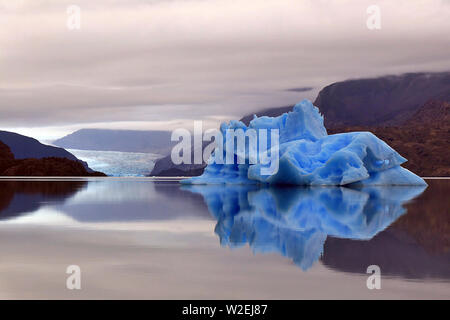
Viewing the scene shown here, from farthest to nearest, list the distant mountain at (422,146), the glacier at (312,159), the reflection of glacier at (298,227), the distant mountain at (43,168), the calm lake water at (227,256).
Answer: the distant mountain at (422,146) → the distant mountain at (43,168) → the glacier at (312,159) → the reflection of glacier at (298,227) → the calm lake water at (227,256)

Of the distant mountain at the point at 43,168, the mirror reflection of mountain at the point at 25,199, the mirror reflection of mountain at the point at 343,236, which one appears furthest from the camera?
the distant mountain at the point at 43,168

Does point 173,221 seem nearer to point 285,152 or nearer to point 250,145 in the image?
point 285,152

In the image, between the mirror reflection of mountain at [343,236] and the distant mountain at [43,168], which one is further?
the distant mountain at [43,168]

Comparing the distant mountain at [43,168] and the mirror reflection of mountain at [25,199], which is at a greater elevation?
the mirror reflection of mountain at [25,199]

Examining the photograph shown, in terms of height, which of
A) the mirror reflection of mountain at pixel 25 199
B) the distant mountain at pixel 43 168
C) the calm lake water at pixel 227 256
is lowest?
the distant mountain at pixel 43 168

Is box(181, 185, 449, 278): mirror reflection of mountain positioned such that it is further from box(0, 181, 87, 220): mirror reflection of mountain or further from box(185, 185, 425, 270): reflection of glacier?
Result: box(0, 181, 87, 220): mirror reflection of mountain

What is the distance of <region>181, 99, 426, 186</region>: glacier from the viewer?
94.4 feet

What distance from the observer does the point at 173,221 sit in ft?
36.2

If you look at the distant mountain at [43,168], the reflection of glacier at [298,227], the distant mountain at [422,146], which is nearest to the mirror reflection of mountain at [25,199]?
the reflection of glacier at [298,227]

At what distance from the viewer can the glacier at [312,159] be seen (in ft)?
94.4

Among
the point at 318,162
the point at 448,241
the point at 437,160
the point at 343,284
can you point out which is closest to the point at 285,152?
the point at 318,162

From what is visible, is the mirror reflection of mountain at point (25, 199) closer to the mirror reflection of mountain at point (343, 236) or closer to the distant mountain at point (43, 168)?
the mirror reflection of mountain at point (343, 236)
